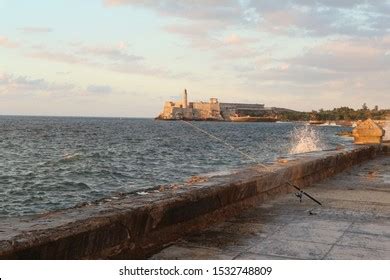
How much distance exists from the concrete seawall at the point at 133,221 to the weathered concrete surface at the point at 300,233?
→ 6.5 inches

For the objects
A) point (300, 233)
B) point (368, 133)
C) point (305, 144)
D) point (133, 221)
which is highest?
point (368, 133)

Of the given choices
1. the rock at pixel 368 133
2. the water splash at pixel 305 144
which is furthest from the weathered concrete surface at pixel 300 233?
A: the rock at pixel 368 133

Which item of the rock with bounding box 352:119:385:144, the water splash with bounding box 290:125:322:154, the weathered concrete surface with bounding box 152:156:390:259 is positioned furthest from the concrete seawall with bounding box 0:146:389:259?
the rock with bounding box 352:119:385:144

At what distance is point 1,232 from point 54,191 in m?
17.8

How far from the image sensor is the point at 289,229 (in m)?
5.76

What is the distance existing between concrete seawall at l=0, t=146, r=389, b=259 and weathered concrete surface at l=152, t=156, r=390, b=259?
165 mm

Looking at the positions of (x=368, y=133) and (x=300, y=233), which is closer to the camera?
(x=300, y=233)

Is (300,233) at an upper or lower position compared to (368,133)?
lower

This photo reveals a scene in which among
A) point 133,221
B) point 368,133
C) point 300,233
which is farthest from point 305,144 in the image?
point 133,221

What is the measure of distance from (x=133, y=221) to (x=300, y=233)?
2.01 metres

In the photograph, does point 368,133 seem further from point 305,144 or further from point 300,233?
point 305,144

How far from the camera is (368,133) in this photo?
1922cm

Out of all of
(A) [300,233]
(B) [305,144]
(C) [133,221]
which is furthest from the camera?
(B) [305,144]
